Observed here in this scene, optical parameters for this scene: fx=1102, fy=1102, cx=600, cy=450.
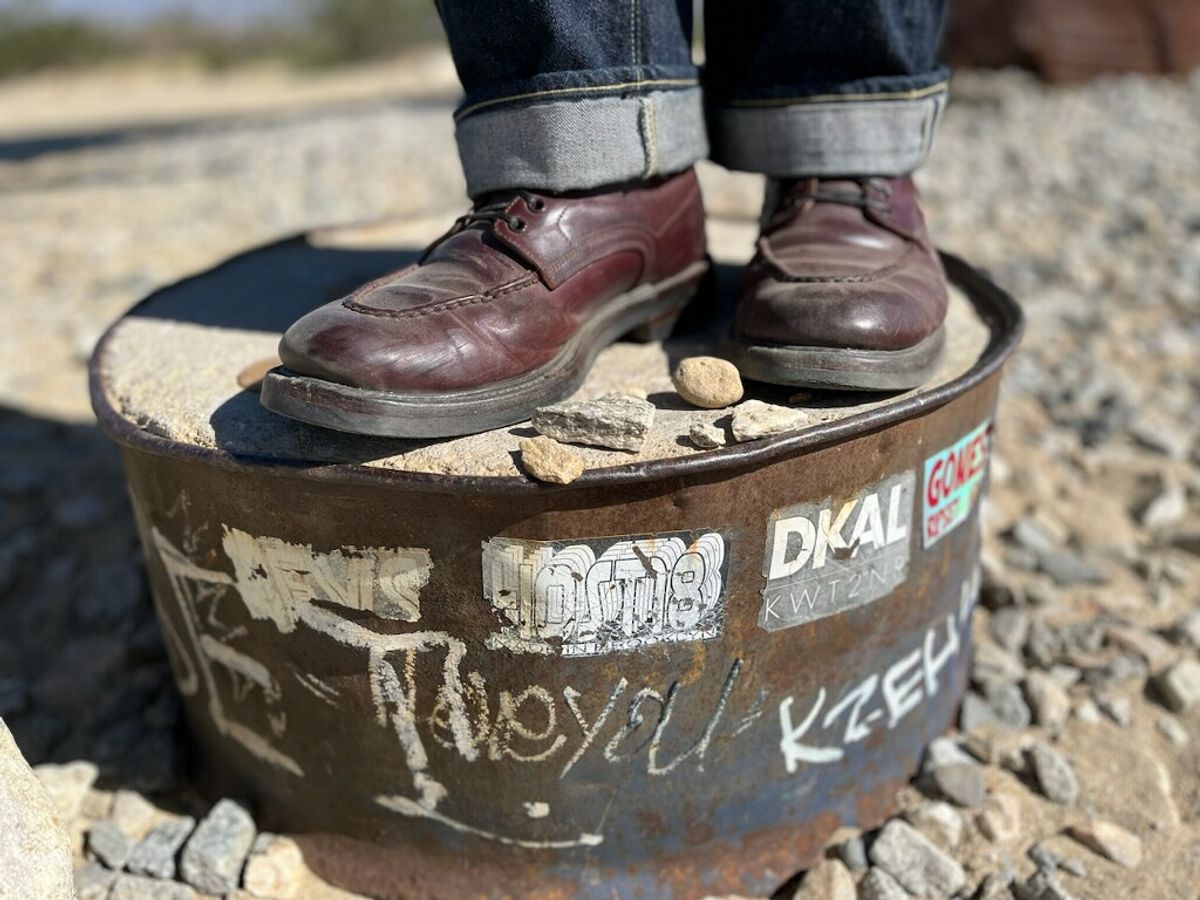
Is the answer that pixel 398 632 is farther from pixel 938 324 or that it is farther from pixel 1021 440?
pixel 1021 440

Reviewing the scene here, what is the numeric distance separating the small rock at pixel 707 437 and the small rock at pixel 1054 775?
90cm

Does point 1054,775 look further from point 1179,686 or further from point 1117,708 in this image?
point 1179,686

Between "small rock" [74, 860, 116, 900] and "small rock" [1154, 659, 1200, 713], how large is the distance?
1750 mm

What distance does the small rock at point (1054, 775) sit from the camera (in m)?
1.74

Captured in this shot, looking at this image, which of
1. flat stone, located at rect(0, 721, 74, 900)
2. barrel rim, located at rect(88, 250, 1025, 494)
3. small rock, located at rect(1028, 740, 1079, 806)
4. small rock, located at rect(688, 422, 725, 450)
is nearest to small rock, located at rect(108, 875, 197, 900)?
flat stone, located at rect(0, 721, 74, 900)

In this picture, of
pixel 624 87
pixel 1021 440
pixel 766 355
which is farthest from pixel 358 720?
pixel 1021 440

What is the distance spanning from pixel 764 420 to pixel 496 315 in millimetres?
352

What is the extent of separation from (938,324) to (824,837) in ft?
2.53

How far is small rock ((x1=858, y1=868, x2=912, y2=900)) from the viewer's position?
155 cm

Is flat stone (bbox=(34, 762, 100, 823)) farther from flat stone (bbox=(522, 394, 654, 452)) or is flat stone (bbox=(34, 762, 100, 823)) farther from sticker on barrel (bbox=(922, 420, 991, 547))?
sticker on barrel (bbox=(922, 420, 991, 547))

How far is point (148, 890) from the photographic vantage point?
5.21 ft

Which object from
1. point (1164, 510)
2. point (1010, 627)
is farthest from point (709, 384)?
point (1164, 510)

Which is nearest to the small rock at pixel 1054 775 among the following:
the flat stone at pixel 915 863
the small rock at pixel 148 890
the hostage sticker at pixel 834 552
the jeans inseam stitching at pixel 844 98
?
the flat stone at pixel 915 863

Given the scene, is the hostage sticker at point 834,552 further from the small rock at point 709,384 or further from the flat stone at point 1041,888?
the flat stone at point 1041,888
